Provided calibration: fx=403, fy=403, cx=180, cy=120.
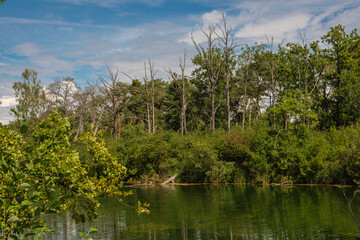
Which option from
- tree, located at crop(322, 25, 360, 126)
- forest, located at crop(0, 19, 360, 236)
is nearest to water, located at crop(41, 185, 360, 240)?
forest, located at crop(0, 19, 360, 236)

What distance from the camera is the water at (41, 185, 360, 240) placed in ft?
57.3

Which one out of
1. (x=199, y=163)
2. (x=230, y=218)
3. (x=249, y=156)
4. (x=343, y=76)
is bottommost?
(x=230, y=218)

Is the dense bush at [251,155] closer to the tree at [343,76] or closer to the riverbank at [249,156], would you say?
the riverbank at [249,156]

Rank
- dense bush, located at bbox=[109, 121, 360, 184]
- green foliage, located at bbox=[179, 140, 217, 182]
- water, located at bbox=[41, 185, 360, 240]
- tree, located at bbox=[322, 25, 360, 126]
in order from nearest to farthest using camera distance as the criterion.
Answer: water, located at bbox=[41, 185, 360, 240], dense bush, located at bbox=[109, 121, 360, 184], green foliage, located at bbox=[179, 140, 217, 182], tree, located at bbox=[322, 25, 360, 126]

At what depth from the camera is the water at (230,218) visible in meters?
17.5

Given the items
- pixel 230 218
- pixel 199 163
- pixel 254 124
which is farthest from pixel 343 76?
pixel 230 218

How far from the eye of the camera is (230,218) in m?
21.0

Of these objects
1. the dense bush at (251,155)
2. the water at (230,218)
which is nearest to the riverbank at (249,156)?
the dense bush at (251,155)

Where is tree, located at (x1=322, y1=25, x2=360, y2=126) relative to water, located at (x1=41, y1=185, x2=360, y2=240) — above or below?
above

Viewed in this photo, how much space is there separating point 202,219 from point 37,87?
58.1 meters

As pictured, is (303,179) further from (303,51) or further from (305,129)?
(303,51)

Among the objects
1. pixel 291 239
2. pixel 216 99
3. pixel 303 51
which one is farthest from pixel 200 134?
pixel 291 239

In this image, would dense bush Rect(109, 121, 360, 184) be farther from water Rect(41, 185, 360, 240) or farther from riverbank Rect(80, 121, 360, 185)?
water Rect(41, 185, 360, 240)

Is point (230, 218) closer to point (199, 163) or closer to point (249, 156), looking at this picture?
point (199, 163)
